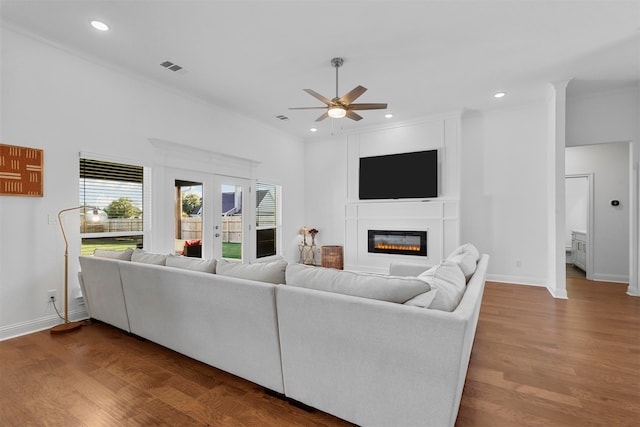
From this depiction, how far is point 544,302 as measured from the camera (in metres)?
4.01

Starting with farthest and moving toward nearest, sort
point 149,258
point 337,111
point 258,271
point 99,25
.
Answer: point 337,111, point 99,25, point 149,258, point 258,271

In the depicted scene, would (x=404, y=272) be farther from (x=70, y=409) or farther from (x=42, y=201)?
(x=42, y=201)

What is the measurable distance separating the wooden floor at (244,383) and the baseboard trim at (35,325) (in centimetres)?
14

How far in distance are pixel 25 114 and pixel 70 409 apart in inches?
115

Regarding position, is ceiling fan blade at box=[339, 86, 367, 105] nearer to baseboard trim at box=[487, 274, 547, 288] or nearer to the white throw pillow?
the white throw pillow

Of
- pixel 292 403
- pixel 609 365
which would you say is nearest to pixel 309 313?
pixel 292 403

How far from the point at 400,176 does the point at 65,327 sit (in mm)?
5369

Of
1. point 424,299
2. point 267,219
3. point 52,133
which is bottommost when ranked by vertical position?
point 424,299

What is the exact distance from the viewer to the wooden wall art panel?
2912 mm

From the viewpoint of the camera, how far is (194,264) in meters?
Answer: 2.47

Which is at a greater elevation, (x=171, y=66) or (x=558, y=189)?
(x=171, y=66)

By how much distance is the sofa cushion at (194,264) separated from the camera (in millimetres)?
2373

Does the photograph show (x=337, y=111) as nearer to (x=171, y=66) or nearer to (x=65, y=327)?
(x=171, y=66)

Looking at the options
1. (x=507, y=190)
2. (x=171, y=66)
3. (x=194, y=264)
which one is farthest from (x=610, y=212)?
(x=171, y=66)
